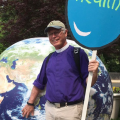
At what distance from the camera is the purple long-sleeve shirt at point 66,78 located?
2328 mm

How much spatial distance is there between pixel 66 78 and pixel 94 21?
717mm

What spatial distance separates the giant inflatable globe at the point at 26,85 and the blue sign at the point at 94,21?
36.1 inches

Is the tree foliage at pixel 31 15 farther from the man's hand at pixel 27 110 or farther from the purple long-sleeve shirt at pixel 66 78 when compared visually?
the purple long-sleeve shirt at pixel 66 78

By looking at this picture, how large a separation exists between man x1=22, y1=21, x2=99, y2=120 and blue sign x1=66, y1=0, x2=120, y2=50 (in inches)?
7.4

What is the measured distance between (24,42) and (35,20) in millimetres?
4861

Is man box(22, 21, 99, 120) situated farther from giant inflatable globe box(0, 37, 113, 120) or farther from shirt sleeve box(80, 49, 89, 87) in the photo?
giant inflatable globe box(0, 37, 113, 120)

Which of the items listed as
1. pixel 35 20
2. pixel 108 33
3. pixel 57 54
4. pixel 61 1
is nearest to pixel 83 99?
pixel 57 54

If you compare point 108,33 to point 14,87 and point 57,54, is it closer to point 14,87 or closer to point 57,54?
point 57,54

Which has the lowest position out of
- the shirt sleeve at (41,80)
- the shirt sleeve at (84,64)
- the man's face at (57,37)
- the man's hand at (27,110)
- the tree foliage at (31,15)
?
the man's hand at (27,110)

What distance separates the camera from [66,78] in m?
2.36

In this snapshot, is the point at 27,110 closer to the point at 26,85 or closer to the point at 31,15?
the point at 26,85

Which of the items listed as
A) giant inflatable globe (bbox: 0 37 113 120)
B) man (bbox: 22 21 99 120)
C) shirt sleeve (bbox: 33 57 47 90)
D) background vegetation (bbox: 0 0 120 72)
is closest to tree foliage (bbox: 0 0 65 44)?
background vegetation (bbox: 0 0 120 72)

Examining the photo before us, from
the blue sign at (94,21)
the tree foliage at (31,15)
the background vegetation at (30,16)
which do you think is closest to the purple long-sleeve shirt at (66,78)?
the blue sign at (94,21)

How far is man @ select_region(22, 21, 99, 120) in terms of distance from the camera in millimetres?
2334
